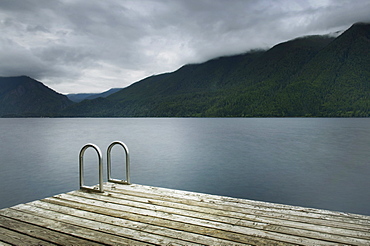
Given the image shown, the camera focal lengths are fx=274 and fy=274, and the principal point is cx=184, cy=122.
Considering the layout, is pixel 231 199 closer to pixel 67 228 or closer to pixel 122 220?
pixel 122 220

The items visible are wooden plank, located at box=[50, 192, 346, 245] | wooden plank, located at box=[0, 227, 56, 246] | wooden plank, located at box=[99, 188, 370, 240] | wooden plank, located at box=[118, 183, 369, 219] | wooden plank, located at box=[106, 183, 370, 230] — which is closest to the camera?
wooden plank, located at box=[0, 227, 56, 246]

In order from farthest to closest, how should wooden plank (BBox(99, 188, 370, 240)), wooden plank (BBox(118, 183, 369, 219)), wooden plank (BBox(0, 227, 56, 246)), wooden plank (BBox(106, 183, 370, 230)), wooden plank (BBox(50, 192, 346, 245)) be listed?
1. wooden plank (BBox(118, 183, 369, 219))
2. wooden plank (BBox(106, 183, 370, 230))
3. wooden plank (BBox(99, 188, 370, 240))
4. wooden plank (BBox(50, 192, 346, 245))
5. wooden plank (BBox(0, 227, 56, 246))

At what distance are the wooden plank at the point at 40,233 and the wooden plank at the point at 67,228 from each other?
0.09 metres

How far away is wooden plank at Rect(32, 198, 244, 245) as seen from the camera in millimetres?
3707

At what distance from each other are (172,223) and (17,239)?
2162mm

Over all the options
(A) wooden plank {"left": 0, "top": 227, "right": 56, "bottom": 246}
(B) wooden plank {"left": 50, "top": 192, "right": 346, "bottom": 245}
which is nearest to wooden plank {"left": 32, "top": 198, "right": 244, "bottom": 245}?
(B) wooden plank {"left": 50, "top": 192, "right": 346, "bottom": 245}

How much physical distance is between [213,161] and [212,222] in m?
18.5

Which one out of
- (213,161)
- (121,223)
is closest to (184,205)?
(121,223)

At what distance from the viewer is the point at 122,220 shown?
441 centimetres

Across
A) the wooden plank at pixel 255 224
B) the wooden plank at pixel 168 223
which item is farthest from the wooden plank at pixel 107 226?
the wooden plank at pixel 255 224

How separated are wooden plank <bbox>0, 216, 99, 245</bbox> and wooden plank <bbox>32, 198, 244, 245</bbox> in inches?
25.0

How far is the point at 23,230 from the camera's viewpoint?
4039mm

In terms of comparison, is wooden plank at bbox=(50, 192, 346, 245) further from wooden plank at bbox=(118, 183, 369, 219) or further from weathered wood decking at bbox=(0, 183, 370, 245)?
wooden plank at bbox=(118, 183, 369, 219)

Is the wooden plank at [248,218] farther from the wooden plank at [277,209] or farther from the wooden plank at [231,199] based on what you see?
the wooden plank at [231,199]
